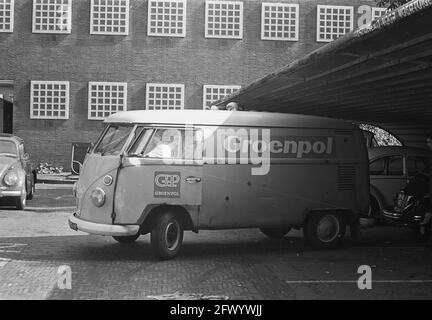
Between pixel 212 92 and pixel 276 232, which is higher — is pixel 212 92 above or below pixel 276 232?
above

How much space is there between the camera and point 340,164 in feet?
35.4

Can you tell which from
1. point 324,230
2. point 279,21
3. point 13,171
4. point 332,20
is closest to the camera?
point 324,230

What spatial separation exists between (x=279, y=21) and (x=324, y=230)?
72.0 feet

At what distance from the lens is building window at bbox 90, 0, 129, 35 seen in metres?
30.5

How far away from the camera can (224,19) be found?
102ft

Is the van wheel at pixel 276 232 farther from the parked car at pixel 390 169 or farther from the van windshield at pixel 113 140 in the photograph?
the van windshield at pixel 113 140

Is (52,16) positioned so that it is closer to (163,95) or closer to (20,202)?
(163,95)

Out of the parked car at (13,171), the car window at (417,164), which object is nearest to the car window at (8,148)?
the parked car at (13,171)

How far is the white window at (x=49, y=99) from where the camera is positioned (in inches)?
1200

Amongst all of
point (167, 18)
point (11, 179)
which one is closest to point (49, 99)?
point (167, 18)

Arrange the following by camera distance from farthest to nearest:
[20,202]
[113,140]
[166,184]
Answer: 1. [20,202]
2. [113,140]
3. [166,184]

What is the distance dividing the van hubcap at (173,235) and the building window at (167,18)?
22301mm
